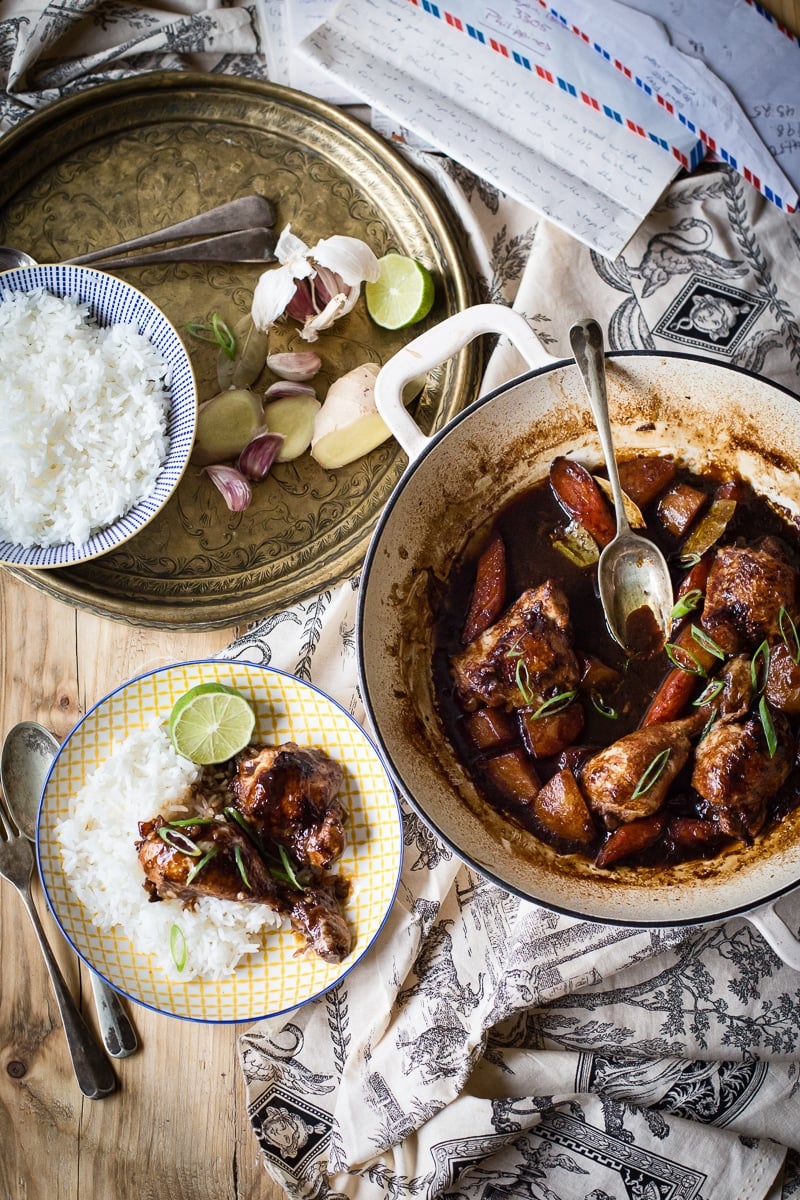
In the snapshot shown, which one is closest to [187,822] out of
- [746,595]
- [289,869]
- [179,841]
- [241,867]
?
[179,841]

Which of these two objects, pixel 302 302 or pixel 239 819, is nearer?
pixel 239 819

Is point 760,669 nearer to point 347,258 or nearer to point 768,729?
point 768,729

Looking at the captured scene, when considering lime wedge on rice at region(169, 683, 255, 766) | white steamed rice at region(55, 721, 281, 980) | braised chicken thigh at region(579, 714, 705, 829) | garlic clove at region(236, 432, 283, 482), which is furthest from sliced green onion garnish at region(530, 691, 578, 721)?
garlic clove at region(236, 432, 283, 482)

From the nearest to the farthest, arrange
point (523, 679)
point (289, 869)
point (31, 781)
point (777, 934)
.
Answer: point (777, 934) < point (523, 679) < point (289, 869) < point (31, 781)

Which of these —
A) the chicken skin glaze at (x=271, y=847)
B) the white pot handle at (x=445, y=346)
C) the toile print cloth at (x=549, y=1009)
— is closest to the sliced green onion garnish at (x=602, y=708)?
the toile print cloth at (x=549, y=1009)

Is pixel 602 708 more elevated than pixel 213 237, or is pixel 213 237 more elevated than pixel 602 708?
pixel 213 237

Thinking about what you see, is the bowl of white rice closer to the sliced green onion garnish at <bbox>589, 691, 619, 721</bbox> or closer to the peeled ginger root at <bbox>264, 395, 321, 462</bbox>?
the peeled ginger root at <bbox>264, 395, 321, 462</bbox>
